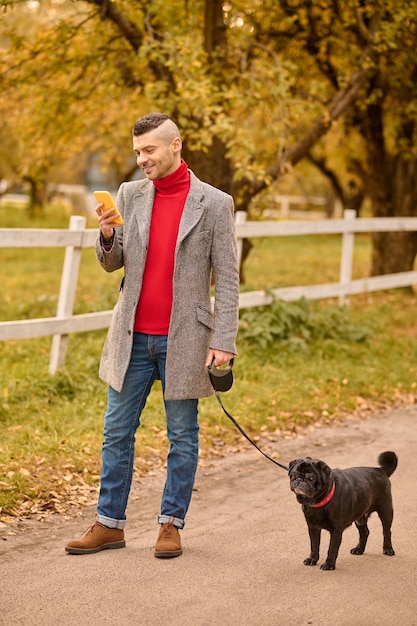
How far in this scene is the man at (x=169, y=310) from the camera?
15.1 feet

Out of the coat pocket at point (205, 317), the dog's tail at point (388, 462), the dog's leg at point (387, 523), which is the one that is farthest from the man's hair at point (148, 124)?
the dog's leg at point (387, 523)

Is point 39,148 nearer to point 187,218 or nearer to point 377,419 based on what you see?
point 377,419

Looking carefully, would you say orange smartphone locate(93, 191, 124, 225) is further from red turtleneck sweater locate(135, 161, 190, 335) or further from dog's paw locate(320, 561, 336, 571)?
dog's paw locate(320, 561, 336, 571)

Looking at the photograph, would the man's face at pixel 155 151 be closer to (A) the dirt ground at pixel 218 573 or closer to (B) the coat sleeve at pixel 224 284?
(B) the coat sleeve at pixel 224 284

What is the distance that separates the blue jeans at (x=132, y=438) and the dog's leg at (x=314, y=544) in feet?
2.20

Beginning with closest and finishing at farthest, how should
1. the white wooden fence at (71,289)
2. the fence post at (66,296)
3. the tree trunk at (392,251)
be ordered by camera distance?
the white wooden fence at (71,289), the fence post at (66,296), the tree trunk at (392,251)

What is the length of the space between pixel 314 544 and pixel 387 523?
444 mm

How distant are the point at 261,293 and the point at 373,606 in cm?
602

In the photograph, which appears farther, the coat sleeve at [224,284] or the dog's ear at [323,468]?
the coat sleeve at [224,284]

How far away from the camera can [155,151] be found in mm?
4445

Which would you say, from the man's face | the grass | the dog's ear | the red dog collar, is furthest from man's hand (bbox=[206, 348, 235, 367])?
the grass

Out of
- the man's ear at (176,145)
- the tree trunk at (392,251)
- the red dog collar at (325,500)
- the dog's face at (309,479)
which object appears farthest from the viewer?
the tree trunk at (392,251)

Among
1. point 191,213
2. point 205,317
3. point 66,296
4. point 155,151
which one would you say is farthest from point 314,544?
point 66,296

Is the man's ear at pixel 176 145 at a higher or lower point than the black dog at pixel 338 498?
higher
